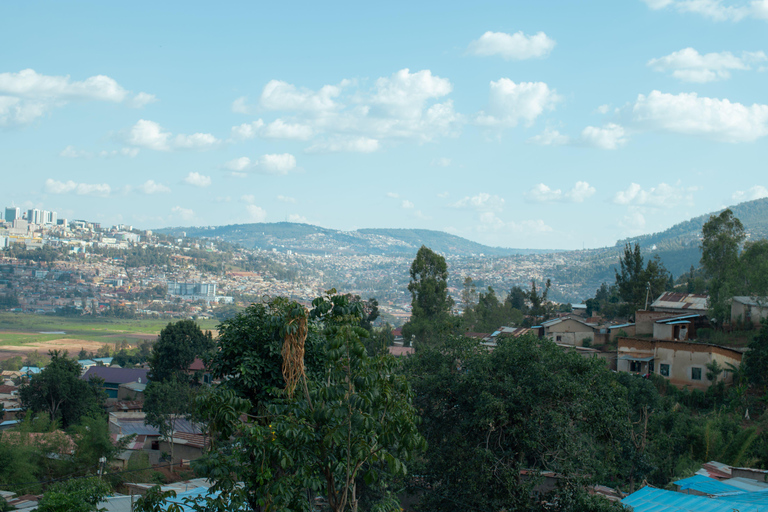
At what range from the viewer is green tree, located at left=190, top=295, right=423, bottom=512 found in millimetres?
4672

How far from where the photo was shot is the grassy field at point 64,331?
79.7 metres

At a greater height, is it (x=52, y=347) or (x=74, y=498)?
(x=74, y=498)

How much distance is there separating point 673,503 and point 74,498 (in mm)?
9086

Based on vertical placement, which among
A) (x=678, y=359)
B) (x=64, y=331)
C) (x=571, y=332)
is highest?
(x=678, y=359)

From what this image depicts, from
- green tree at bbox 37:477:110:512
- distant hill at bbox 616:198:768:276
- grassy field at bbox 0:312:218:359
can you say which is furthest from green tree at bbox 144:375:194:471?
distant hill at bbox 616:198:768:276

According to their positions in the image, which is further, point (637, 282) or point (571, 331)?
point (637, 282)

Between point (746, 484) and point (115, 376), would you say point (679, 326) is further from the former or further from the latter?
point (115, 376)

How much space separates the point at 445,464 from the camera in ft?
33.7

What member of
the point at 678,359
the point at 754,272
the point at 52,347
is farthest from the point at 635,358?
the point at 52,347

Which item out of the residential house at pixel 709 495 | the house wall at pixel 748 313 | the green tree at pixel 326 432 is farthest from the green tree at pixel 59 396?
the house wall at pixel 748 313

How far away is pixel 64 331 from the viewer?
320 ft

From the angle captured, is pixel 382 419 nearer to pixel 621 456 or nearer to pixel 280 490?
pixel 280 490

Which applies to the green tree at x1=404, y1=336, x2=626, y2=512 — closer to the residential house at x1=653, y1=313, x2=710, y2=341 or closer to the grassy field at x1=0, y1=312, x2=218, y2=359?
the residential house at x1=653, y1=313, x2=710, y2=341

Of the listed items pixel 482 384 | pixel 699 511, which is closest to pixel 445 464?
pixel 482 384
